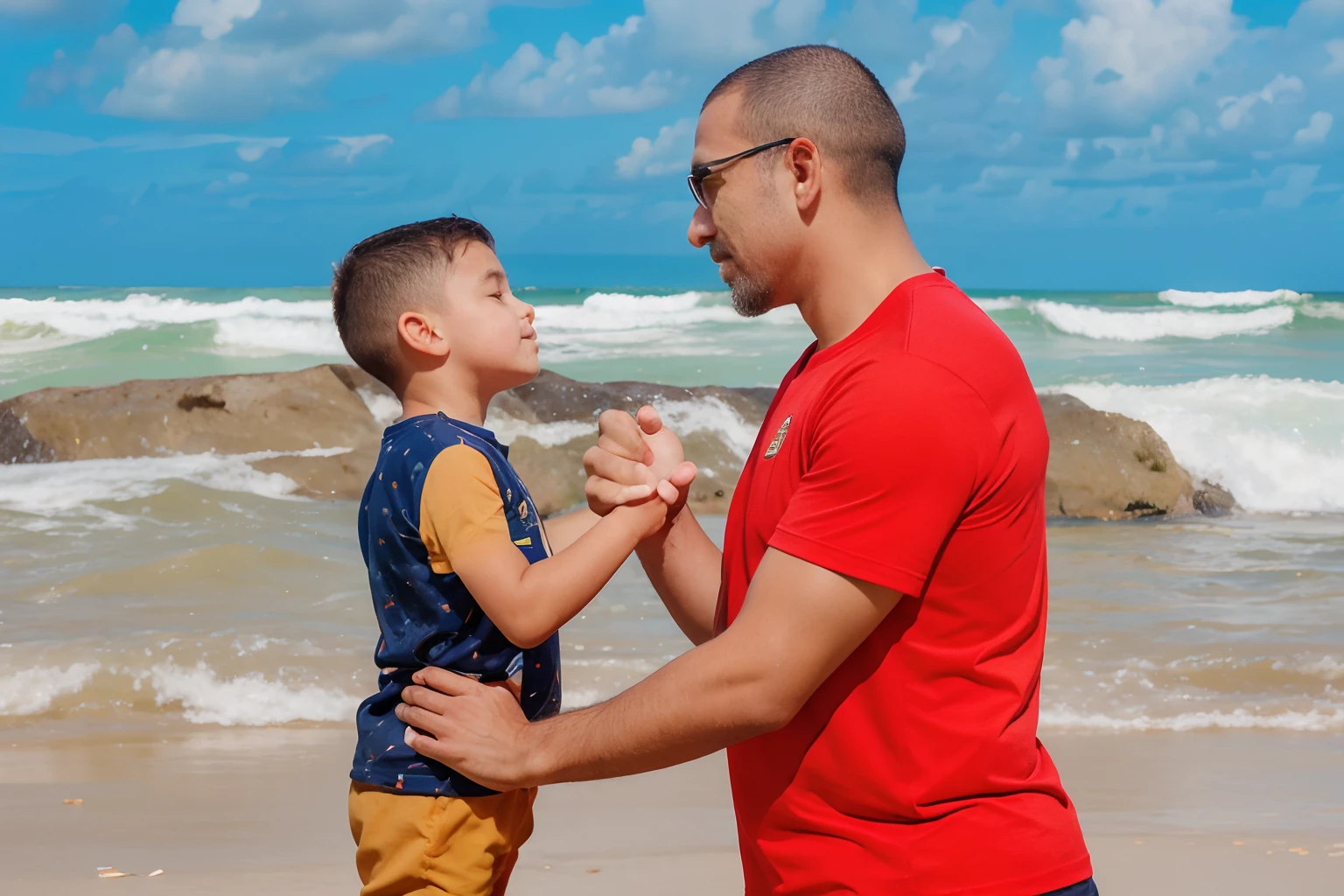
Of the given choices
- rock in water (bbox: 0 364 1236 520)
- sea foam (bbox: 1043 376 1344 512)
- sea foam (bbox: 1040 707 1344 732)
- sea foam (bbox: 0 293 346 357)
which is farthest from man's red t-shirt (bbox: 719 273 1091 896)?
sea foam (bbox: 0 293 346 357)

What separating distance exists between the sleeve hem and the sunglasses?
715 millimetres

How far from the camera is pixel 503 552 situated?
2393 millimetres

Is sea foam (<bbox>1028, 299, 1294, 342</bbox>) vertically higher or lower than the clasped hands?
higher

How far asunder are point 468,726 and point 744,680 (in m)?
0.64

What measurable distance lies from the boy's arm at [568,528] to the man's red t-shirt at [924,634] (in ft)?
3.51

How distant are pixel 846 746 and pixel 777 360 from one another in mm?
24757

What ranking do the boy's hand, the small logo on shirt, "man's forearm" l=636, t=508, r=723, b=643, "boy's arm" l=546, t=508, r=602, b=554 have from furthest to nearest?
"boy's arm" l=546, t=508, r=602, b=554
"man's forearm" l=636, t=508, r=723, b=643
the boy's hand
the small logo on shirt

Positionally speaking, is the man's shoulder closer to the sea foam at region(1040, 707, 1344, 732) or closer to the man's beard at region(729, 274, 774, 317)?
the man's beard at region(729, 274, 774, 317)

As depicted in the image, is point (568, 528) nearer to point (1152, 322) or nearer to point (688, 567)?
point (688, 567)

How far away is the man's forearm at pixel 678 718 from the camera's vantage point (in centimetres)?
180

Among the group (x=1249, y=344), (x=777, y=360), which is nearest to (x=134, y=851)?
(x=777, y=360)

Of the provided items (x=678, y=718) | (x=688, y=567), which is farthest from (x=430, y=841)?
(x=678, y=718)

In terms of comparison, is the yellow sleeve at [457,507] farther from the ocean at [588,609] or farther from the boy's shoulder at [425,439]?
the ocean at [588,609]

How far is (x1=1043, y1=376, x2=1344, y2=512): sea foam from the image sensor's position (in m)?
14.2
